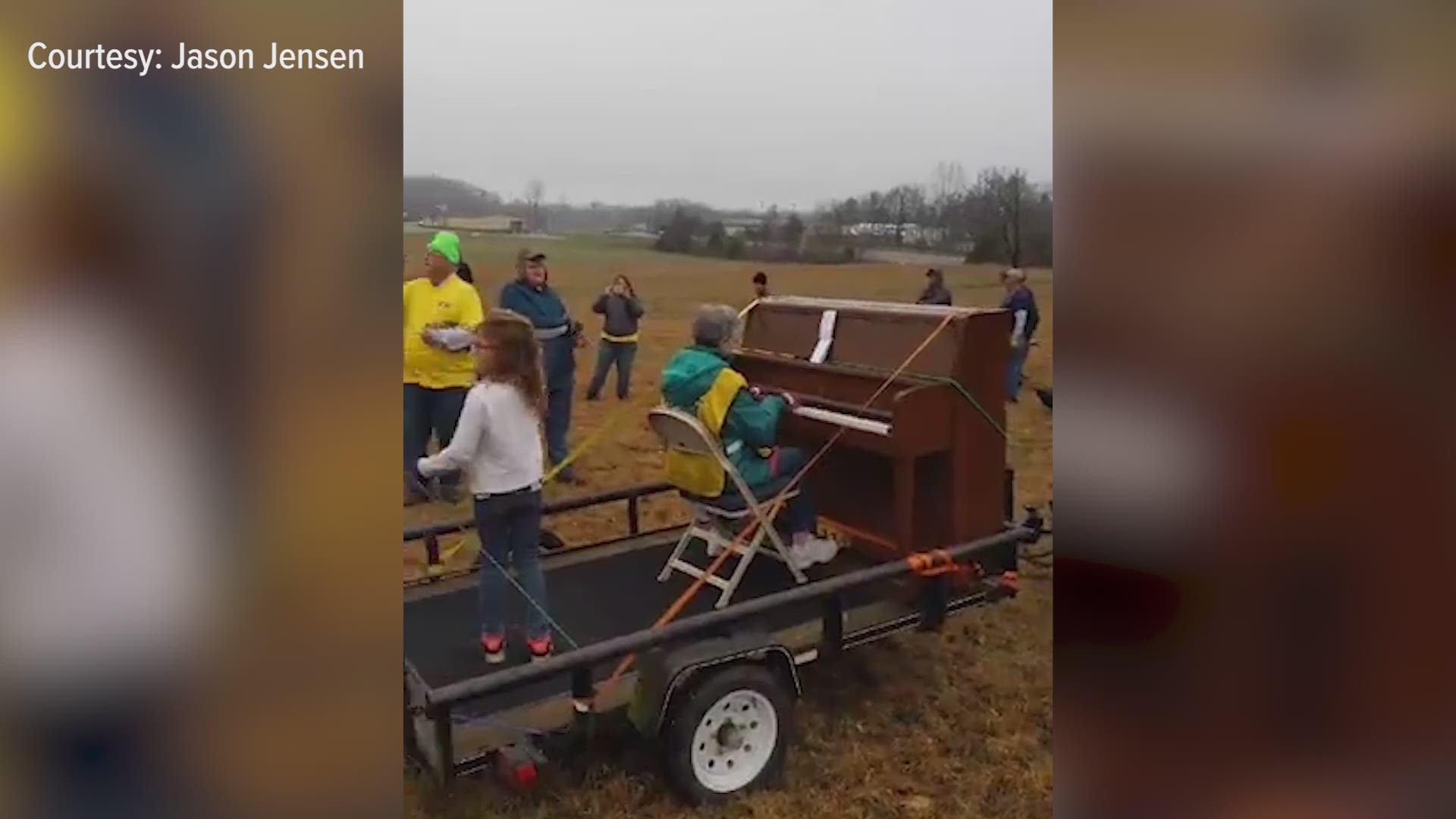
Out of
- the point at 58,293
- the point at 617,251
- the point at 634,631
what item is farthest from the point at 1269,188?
the point at 58,293

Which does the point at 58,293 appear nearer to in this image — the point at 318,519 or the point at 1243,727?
the point at 318,519

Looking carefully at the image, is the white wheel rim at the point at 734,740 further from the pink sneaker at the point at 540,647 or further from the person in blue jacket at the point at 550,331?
the person in blue jacket at the point at 550,331

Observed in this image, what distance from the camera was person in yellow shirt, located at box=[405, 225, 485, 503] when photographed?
1891 mm

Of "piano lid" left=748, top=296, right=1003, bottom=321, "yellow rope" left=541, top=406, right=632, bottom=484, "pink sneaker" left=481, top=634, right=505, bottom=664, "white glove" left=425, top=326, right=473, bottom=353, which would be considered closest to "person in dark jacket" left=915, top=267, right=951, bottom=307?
"piano lid" left=748, top=296, right=1003, bottom=321

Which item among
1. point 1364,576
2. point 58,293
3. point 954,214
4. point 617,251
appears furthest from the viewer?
point 1364,576

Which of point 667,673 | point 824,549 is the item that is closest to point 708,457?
point 824,549

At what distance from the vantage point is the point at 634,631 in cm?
204

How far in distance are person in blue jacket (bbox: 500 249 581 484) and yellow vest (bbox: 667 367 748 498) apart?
9.9 inches

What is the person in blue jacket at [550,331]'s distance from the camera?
75.4 inches

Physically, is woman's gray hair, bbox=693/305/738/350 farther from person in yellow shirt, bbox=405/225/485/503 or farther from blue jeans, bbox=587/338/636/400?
person in yellow shirt, bbox=405/225/485/503

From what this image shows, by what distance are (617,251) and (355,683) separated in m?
0.89

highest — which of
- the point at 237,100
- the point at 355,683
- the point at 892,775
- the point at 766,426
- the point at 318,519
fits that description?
the point at 237,100

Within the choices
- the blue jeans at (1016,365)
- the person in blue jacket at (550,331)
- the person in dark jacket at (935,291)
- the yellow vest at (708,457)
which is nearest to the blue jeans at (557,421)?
the person in blue jacket at (550,331)

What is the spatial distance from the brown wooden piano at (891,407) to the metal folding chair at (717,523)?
125 millimetres
